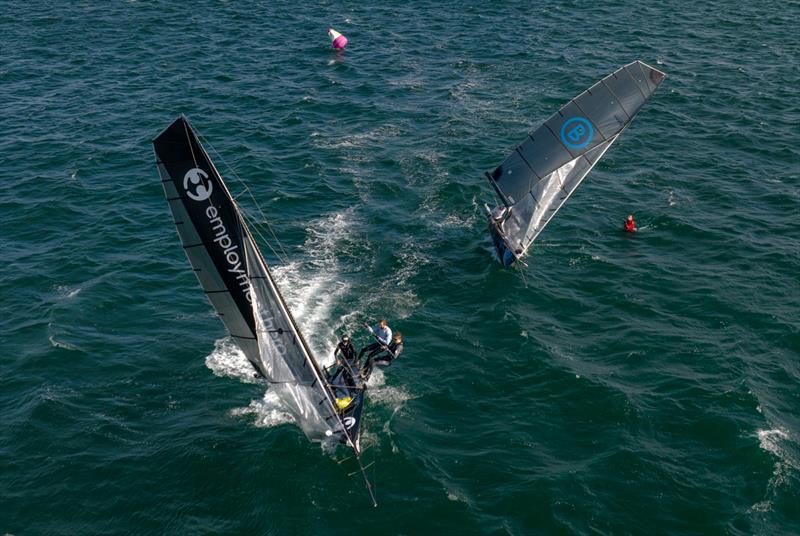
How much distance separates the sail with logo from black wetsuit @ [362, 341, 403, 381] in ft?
36.6

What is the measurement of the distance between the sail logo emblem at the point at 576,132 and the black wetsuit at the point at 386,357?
1719 cm

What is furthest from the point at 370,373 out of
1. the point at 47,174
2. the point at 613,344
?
the point at 47,174

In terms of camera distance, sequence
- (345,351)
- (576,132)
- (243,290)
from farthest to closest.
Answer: (576,132)
(345,351)
(243,290)

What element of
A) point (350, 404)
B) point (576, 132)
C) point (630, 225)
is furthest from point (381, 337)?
point (630, 225)

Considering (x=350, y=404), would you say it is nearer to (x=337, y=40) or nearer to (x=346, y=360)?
(x=346, y=360)

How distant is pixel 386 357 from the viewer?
33.8 meters

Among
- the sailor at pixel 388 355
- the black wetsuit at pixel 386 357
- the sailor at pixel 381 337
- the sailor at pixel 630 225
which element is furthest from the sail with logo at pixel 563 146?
the sailor at pixel 381 337

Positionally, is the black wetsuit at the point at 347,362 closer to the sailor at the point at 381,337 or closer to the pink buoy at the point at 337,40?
the sailor at the point at 381,337

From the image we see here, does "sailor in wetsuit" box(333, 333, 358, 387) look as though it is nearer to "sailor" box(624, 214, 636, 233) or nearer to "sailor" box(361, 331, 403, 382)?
"sailor" box(361, 331, 403, 382)

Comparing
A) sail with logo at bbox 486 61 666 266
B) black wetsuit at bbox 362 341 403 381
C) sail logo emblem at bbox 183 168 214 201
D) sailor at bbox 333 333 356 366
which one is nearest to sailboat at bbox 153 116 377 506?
sail logo emblem at bbox 183 168 214 201

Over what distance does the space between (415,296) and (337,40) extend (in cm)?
4155

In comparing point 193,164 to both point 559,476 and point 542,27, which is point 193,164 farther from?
point 542,27

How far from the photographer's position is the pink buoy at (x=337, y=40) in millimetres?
73688

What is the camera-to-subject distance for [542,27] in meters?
78.3
